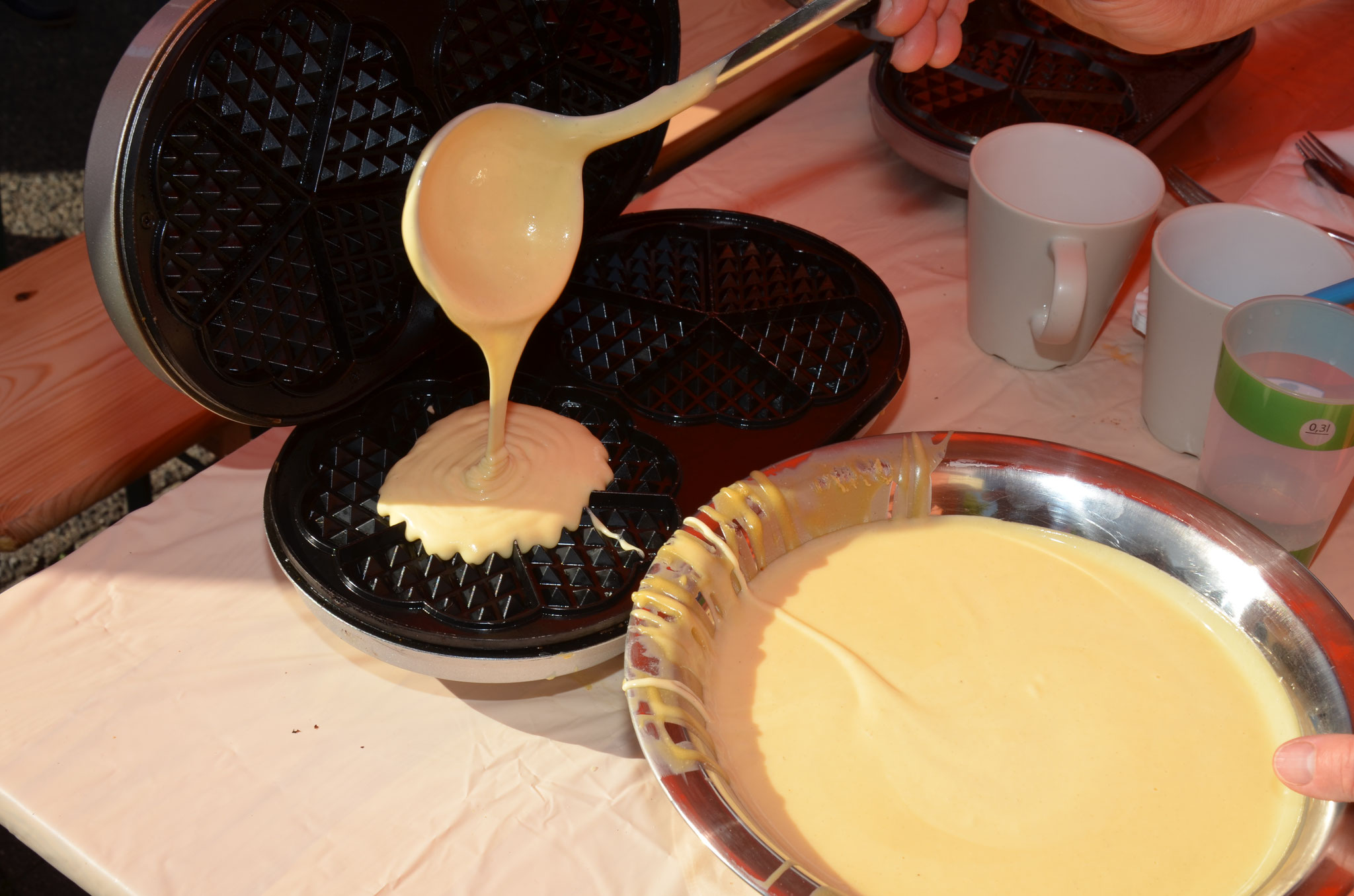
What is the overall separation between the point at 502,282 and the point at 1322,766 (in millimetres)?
779

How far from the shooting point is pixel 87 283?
144 centimetres

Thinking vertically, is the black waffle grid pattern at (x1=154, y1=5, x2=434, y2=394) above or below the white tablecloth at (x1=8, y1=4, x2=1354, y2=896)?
above

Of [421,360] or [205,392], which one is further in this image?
[421,360]

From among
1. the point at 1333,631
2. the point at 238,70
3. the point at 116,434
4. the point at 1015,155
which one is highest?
the point at 238,70

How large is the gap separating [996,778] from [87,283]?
51.1 inches

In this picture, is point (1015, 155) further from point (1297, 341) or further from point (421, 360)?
point (421, 360)

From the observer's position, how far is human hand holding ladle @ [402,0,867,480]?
94 centimetres

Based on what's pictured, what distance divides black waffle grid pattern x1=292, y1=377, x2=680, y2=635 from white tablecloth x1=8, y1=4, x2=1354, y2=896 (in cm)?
10

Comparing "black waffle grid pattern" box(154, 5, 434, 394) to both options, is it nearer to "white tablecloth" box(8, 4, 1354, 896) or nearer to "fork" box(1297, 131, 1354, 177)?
"white tablecloth" box(8, 4, 1354, 896)

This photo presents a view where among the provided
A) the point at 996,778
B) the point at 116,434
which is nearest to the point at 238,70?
the point at 116,434

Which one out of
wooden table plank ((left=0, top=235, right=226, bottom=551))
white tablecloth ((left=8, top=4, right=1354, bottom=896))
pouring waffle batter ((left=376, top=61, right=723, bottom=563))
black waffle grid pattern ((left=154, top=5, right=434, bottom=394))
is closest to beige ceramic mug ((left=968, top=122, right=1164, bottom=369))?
white tablecloth ((left=8, top=4, right=1354, bottom=896))

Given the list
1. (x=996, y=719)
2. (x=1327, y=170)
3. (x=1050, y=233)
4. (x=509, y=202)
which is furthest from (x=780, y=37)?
(x=1327, y=170)

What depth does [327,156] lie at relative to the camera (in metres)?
1.03

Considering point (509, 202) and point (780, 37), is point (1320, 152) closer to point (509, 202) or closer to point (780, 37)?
point (780, 37)
